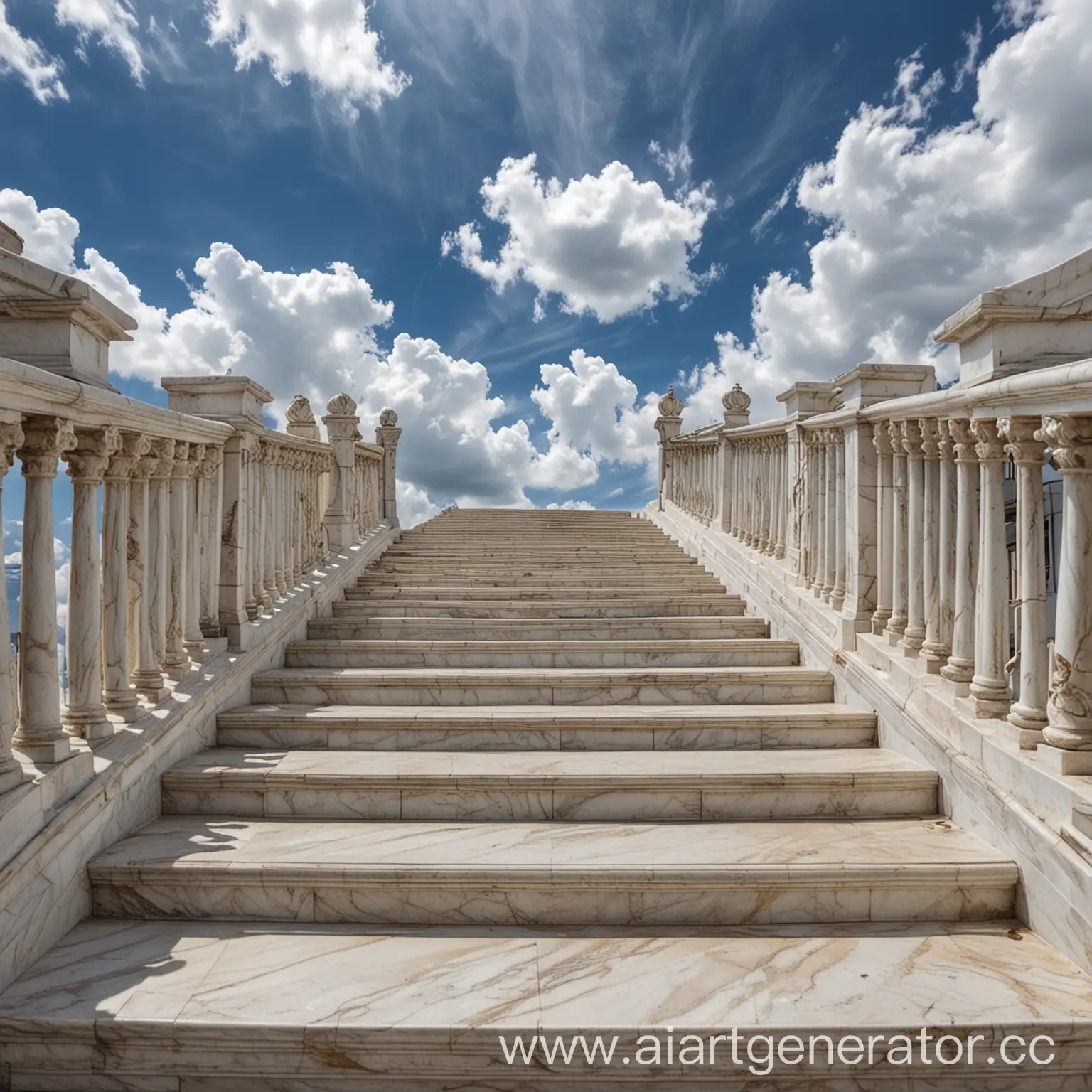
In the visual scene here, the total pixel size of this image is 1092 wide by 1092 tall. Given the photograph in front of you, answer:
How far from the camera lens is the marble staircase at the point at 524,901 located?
8.37 feet

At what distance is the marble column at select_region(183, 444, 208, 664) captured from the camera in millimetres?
4711

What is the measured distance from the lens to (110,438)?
3.72m

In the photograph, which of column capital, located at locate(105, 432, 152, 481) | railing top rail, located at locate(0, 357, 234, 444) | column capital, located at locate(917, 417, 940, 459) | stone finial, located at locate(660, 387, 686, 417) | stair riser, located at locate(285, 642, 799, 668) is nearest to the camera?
railing top rail, located at locate(0, 357, 234, 444)

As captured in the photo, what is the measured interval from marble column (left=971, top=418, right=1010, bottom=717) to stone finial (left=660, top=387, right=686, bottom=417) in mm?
9033

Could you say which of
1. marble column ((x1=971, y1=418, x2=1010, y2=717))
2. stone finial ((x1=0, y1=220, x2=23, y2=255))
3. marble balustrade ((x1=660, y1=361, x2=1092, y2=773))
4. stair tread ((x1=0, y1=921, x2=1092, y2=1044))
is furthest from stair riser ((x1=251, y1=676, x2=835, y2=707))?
stone finial ((x1=0, y1=220, x2=23, y2=255))

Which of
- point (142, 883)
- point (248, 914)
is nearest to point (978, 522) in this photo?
point (248, 914)

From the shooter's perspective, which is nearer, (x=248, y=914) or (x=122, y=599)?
(x=248, y=914)

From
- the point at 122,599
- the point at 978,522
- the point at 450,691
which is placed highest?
the point at 978,522

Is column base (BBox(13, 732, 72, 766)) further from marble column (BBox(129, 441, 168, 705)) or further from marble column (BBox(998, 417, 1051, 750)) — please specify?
marble column (BBox(998, 417, 1051, 750))

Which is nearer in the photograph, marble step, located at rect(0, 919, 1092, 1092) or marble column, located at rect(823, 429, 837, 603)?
marble step, located at rect(0, 919, 1092, 1092)

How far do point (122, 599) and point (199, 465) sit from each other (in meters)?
1.27

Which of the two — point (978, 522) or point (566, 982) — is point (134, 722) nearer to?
point (566, 982)

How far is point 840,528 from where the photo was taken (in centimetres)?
548

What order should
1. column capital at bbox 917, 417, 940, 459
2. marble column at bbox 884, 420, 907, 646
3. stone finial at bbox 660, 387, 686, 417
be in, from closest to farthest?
column capital at bbox 917, 417, 940, 459, marble column at bbox 884, 420, 907, 646, stone finial at bbox 660, 387, 686, 417
